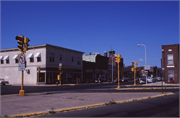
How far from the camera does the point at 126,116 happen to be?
24.5ft

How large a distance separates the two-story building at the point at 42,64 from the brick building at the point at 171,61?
23.8 m

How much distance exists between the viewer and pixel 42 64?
1762 inches

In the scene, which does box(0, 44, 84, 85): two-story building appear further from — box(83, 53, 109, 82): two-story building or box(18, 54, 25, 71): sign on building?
box(18, 54, 25, 71): sign on building

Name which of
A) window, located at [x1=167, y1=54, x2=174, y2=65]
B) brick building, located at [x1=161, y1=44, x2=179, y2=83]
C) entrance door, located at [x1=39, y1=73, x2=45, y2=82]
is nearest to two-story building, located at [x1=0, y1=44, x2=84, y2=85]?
entrance door, located at [x1=39, y1=73, x2=45, y2=82]

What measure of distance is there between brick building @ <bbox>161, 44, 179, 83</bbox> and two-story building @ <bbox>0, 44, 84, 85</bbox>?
23.8 m

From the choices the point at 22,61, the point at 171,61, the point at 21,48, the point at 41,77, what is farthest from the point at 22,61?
the point at 171,61

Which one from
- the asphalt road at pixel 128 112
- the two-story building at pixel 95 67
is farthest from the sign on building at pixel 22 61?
the two-story building at pixel 95 67

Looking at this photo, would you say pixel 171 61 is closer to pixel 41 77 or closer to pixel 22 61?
pixel 41 77

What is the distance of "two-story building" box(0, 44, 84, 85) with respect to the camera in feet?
147

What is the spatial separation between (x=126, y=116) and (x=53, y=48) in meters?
40.9

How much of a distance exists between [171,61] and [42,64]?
94.7 ft

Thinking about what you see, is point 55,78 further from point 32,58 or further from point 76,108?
point 76,108

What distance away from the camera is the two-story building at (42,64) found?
4491cm

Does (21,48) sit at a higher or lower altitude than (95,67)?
higher
